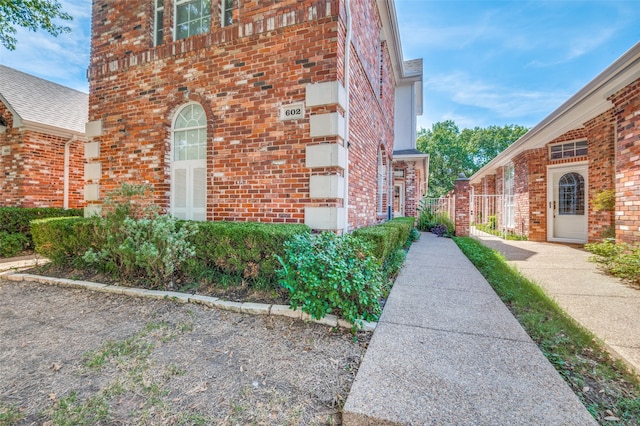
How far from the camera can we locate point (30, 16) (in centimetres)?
771

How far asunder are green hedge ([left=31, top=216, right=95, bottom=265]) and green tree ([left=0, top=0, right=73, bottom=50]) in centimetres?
642

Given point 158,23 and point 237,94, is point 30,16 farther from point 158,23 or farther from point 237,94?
point 237,94

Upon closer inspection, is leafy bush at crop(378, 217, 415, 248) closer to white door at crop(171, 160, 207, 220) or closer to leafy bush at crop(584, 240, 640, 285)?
leafy bush at crop(584, 240, 640, 285)

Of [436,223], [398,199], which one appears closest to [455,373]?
[436,223]

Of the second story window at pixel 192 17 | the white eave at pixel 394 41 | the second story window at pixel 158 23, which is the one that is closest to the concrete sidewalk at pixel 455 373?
the second story window at pixel 192 17

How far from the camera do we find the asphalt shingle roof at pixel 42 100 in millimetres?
8648

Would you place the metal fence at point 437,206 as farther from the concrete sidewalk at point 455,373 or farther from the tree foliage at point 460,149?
the tree foliage at point 460,149

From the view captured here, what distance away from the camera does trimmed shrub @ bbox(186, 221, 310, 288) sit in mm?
3605

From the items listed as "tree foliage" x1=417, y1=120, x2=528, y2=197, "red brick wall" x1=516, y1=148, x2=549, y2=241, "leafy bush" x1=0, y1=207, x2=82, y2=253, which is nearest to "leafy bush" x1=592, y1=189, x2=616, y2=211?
"red brick wall" x1=516, y1=148, x2=549, y2=241

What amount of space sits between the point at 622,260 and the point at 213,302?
649 cm

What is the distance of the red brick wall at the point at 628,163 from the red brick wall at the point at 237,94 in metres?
4.93

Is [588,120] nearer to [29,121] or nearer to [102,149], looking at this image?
[102,149]

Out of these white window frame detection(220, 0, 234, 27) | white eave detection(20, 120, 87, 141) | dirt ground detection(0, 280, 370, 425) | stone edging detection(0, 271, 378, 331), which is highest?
white window frame detection(220, 0, 234, 27)

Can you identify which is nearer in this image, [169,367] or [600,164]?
[169,367]
